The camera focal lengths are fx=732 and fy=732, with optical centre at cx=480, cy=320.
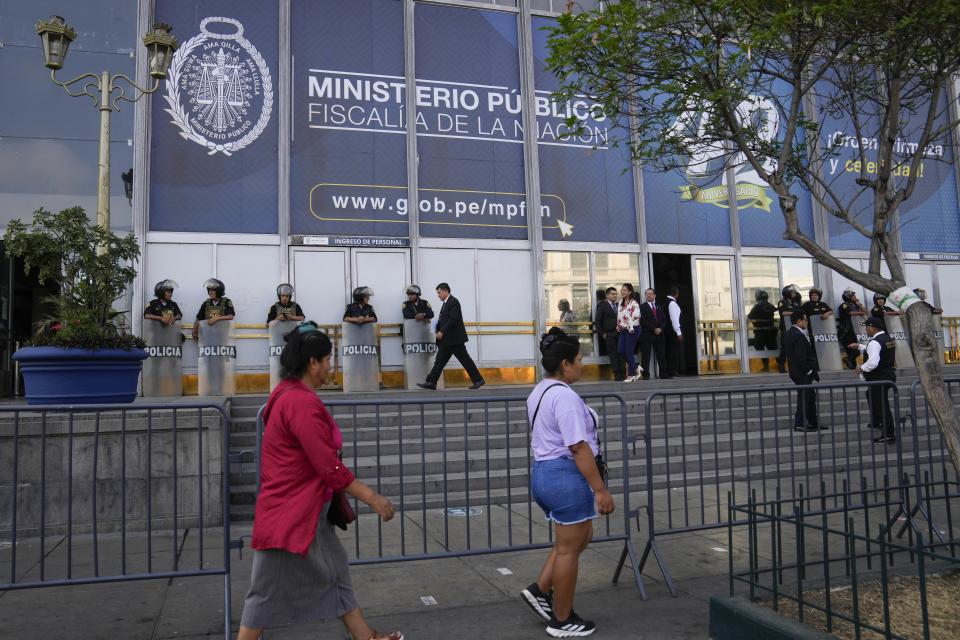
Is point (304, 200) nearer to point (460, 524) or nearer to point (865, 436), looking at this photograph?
point (460, 524)

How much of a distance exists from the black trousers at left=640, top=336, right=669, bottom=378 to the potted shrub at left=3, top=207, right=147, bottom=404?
389 inches

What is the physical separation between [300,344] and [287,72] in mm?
12596

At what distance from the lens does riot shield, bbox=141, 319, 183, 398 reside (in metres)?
12.4

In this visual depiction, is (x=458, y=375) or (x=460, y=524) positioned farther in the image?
(x=458, y=375)

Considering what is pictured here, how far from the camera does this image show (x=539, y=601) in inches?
176

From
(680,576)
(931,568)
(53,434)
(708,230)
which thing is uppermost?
(708,230)

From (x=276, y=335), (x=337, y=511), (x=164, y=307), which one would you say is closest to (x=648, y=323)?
(x=276, y=335)

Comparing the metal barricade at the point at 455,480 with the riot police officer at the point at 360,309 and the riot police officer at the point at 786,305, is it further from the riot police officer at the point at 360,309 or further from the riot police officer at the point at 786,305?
the riot police officer at the point at 786,305

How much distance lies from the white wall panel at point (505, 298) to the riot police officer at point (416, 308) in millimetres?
2042

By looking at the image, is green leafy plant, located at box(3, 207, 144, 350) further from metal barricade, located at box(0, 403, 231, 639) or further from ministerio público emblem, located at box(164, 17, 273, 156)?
ministerio público emblem, located at box(164, 17, 273, 156)

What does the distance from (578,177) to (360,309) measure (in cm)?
621

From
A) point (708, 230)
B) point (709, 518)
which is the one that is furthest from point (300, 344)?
point (708, 230)

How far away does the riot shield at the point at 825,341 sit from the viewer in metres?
16.4

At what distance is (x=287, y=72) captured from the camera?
48.7 feet
